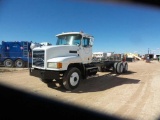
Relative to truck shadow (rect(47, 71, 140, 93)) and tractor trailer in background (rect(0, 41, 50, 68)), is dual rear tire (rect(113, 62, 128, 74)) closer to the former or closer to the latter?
truck shadow (rect(47, 71, 140, 93))

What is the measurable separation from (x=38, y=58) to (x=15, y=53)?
632 inches

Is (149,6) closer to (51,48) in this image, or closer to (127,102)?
(127,102)

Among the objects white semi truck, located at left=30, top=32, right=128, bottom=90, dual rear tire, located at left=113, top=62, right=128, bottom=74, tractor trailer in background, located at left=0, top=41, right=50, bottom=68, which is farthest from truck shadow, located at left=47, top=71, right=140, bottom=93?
tractor trailer in background, located at left=0, top=41, right=50, bottom=68

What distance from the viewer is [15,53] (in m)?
25.7

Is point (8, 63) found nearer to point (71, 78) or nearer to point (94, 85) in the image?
point (94, 85)

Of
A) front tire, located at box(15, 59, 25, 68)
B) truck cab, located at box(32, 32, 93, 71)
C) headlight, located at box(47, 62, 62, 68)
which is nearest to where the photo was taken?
headlight, located at box(47, 62, 62, 68)

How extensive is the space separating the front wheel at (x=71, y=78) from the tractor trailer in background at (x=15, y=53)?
15.5 m

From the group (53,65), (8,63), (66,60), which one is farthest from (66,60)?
(8,63)

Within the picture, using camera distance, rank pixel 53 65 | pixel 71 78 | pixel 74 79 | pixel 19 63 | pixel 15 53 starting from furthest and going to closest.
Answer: pixel 15 53, pixel 19 63, pixel 74 79, pixel 71 78, pixel 53 65

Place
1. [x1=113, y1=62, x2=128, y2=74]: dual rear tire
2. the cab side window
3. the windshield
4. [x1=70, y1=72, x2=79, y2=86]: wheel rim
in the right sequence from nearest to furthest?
[x1=70, y1=72, x2=79, y2=86]: wheel rim
the windshield
the cab side window
[x1=113, y1=62, x2=128, y2=74]: dual rear tire

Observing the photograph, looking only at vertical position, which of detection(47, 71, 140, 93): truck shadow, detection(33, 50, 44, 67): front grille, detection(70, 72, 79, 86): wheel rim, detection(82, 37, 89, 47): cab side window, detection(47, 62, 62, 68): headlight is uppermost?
detection(82, 37, 89, 47): cab side window

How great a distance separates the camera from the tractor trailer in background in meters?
25.1

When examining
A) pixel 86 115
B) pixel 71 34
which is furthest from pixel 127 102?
pixel 71 34

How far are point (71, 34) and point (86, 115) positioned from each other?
6425mm
